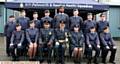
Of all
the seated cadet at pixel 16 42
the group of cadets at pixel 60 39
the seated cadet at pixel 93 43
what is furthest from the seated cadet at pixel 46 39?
the seated cadet at pixel 93 43

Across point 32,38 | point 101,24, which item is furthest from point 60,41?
point 101,24

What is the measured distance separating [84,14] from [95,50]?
404 cm

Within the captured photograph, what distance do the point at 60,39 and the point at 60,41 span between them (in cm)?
9

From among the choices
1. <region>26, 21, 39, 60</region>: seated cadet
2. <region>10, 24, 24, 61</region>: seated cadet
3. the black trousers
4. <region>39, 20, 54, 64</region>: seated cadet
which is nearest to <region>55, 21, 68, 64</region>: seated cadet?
<region>39, 20, 54, 64</region>: seated cadet

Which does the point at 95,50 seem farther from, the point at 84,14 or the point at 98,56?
the point at 84,14

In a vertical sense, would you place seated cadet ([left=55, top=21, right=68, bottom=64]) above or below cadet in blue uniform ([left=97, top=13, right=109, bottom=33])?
below

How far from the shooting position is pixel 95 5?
18.1 m

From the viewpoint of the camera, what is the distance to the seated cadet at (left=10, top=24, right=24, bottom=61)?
16.5 meters

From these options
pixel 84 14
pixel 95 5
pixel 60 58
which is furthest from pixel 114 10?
pixel 60 58

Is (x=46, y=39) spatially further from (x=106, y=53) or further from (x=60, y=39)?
(x=106, y=53)

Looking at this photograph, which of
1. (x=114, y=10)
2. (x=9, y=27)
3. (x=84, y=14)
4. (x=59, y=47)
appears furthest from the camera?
(x=114, y=10)

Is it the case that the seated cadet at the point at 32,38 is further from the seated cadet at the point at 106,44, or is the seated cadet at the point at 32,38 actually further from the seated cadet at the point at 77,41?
the seated cadet at the point at 106,44

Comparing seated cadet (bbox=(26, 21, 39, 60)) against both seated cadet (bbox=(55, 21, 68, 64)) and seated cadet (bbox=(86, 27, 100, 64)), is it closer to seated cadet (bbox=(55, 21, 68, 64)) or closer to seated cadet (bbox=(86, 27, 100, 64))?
seated cadet (bbox=(55, 21, 68, 64))

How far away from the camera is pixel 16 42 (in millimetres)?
16719
